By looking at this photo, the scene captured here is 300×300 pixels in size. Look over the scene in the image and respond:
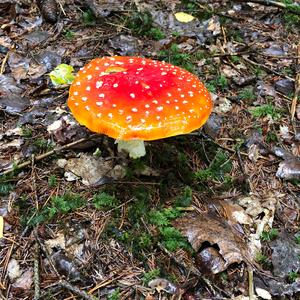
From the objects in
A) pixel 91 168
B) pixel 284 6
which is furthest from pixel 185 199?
pixel 284 6

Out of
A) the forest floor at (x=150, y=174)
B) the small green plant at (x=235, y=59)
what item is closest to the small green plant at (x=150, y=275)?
the forest floor at (x=150, y=174)

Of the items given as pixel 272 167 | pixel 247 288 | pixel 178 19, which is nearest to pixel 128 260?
pixel 247 288

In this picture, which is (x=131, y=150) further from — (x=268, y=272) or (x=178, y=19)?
(x=178, y=19)

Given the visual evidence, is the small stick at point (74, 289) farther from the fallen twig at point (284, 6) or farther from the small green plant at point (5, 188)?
the fallen twig at point (284, 6)

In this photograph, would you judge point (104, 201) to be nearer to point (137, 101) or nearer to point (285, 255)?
point (137, 101)

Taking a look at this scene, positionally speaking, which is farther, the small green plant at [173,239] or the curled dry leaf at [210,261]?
the small green plant at [173,239]

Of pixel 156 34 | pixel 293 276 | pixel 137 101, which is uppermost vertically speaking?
pixel 137 101

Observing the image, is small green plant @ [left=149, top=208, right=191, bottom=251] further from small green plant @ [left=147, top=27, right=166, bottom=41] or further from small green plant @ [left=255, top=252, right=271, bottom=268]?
small green plant @ [left=147, top=27, right=166, bottom=41]
